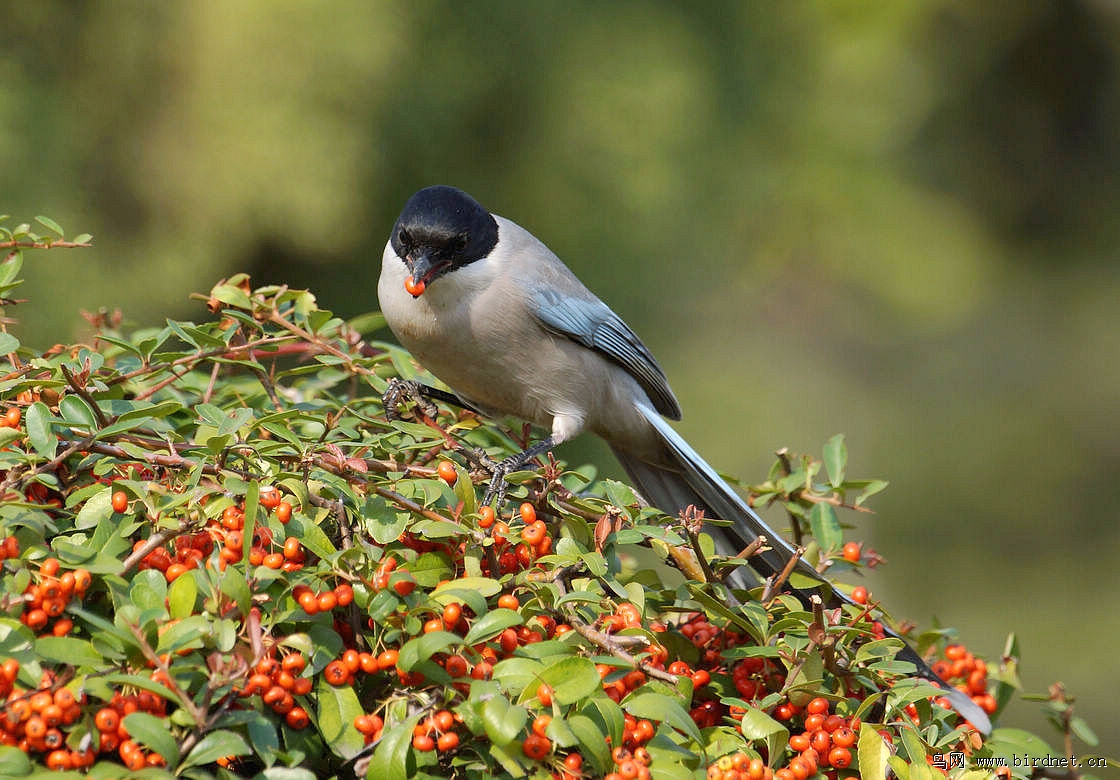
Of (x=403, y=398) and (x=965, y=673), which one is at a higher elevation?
(x=965, y=673)

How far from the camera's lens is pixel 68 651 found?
1.28 meters

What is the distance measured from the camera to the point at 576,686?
1370mm

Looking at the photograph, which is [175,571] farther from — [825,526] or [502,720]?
[825,526]

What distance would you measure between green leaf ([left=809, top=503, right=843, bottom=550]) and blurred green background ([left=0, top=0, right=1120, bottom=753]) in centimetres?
278

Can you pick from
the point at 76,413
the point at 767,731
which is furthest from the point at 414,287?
the point at 767,731

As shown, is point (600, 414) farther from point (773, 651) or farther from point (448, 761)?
point (448, 761)

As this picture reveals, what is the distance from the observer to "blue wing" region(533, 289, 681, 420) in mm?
3107

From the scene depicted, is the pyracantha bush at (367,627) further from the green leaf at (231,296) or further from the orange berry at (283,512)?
the green leaf at (231,296)

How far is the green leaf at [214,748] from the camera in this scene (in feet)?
4.05

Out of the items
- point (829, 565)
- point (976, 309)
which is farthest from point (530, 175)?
point (829, 565)

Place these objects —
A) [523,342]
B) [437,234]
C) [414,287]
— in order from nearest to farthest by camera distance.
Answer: [414,287] → [437,234] → [523,342]

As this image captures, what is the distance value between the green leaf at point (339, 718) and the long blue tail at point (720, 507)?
2.79 ft

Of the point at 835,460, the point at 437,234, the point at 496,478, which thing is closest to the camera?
the point at 496,478

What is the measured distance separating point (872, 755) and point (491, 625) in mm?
566
